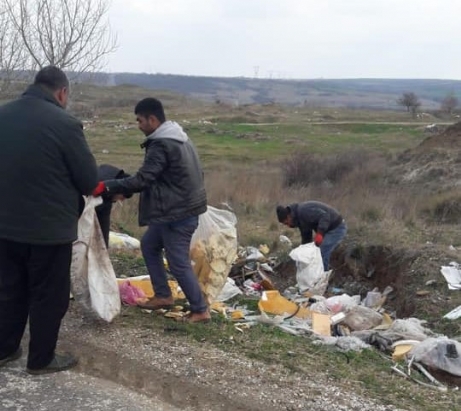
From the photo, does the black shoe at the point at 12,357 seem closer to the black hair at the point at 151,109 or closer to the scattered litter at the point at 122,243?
the black hair at the point at 151,109

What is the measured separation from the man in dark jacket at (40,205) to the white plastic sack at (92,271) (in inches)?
27.2

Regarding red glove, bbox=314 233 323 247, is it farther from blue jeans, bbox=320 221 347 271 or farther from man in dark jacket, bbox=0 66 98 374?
man in dark jacket, bbox=0 66 98 374

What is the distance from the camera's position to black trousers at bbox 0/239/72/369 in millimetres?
4309

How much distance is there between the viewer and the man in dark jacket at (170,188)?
17.2 ft

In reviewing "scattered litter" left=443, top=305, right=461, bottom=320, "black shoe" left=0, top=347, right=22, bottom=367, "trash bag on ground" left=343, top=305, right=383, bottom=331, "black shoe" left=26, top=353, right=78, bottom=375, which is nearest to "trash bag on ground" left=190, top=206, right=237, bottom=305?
"trash bag on ground" left=343, top=305, right=383, bottom=331

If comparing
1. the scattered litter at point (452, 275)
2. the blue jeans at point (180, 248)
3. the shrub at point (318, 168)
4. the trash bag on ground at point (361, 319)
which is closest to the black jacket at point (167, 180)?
the blue jeans at point (180, 248)

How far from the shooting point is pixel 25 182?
4.15m

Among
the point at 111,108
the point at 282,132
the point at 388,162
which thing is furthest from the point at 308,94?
the point at 388,162

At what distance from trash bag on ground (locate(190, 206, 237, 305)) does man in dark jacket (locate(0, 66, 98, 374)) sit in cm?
182

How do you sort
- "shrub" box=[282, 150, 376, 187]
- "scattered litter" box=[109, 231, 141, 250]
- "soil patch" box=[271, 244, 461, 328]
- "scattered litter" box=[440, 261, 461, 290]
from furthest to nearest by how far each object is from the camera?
"shrub" box=[282, 150, 376, 187]
"scattered litter" box=[109, 231, 141, 250]
"scattered litter" box=[440, 261, 461, 290]
"soil patch" box=[271, 244, 461, 328]

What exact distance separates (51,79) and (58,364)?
1823 mm

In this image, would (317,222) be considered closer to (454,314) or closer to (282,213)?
(282,213)

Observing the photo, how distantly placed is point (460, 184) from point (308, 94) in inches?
6025

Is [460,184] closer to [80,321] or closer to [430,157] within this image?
[430,157]
